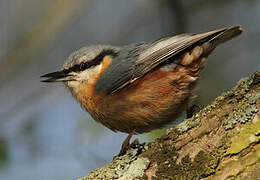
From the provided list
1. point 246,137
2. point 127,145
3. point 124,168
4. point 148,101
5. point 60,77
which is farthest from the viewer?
point 60,77

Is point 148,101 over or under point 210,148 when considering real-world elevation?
over

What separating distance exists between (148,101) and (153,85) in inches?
6.6

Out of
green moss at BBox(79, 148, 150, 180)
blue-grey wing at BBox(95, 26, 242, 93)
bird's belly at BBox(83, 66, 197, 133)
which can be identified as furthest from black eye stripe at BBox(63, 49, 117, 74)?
→ green moss at BBox(79, 148, 150, 180)

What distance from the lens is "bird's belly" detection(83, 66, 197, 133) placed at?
3.66 m

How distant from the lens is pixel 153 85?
12.1 feet

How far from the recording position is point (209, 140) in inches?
95.7

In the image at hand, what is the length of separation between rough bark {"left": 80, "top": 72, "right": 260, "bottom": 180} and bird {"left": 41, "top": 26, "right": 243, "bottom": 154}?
0.84 metres

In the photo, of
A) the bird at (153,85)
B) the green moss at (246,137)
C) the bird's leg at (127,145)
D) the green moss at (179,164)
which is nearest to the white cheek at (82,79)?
the bird at (153,85)

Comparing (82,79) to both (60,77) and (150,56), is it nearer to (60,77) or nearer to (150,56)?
(60,77)

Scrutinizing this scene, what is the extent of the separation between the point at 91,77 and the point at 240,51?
2.77 metres

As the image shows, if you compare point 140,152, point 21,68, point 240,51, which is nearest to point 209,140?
point 140,152

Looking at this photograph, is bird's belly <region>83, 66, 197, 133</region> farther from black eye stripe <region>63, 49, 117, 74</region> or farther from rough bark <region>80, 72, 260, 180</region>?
rough bark <region>80, 72, 260, 180</region>

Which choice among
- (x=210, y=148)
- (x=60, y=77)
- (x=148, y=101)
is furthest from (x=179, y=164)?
(x=60, y=77)

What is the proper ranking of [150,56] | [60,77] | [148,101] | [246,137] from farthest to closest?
[60,77] < [150,56] < [148,101] < [246,137]
